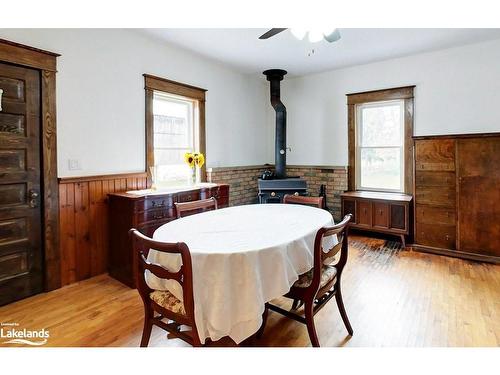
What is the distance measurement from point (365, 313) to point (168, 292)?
61.5 inches

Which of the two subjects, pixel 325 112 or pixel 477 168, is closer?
pixel 477 168

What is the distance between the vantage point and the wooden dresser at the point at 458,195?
3.47 meters

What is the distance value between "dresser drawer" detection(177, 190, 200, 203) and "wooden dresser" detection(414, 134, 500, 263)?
2.75 meters

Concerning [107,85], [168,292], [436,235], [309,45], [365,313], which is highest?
[309,45]

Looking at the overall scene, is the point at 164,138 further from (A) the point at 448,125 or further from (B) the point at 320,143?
(A) the point at 448,125

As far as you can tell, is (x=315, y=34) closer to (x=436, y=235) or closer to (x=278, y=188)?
(x=278, y=188)

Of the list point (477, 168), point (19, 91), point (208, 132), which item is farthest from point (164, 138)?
point (477, 168)

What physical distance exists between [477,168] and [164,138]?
3703 millimetres

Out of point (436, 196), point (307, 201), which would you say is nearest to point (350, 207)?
point (436, 196)

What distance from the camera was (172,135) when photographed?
4000 mm

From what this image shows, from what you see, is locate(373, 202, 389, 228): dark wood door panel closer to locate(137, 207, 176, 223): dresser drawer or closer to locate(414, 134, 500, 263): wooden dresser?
locate(414, 134, 500, 263): wooden dresser

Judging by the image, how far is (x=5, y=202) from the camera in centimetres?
254

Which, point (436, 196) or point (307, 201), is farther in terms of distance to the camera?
point (436, 196)

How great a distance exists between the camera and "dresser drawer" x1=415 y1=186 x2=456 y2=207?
3.72m
